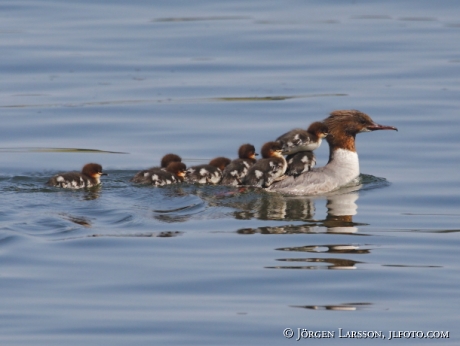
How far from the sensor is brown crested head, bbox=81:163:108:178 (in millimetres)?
10781

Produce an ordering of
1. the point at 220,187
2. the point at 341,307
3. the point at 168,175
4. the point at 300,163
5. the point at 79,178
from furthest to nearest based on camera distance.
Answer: the point at 300,163 → the point at 220,187 → the point at 168,175 → the point at 79,178 → the point at 341,307

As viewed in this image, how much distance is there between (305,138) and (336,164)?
454 mm

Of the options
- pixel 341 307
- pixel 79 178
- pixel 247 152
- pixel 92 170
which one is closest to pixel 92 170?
pixel 92 170

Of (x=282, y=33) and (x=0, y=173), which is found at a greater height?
(x=282, y=33)

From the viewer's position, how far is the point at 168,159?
11.3m

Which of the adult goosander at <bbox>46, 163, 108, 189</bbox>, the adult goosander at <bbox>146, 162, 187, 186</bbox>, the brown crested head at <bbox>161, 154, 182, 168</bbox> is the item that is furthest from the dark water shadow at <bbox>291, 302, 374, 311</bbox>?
the brown crested head at <bbox>161, 154, 182, 168</bbox>

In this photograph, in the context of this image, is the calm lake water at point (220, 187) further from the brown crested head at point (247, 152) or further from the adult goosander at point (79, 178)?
the brown crested head at point (247, 152)

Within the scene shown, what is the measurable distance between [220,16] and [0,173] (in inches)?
404

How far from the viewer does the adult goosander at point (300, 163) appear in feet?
36.0

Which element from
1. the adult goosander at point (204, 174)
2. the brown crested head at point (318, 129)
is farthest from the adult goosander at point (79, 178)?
the brown crested head at point (318, 129)

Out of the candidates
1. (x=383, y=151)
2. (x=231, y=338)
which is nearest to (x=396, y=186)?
(x=383, y=151)

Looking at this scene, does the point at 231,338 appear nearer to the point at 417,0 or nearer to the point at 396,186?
the point at 396,186

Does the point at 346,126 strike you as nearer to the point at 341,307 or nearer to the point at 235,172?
the point at 235,172

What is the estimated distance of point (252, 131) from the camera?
13320 mm
